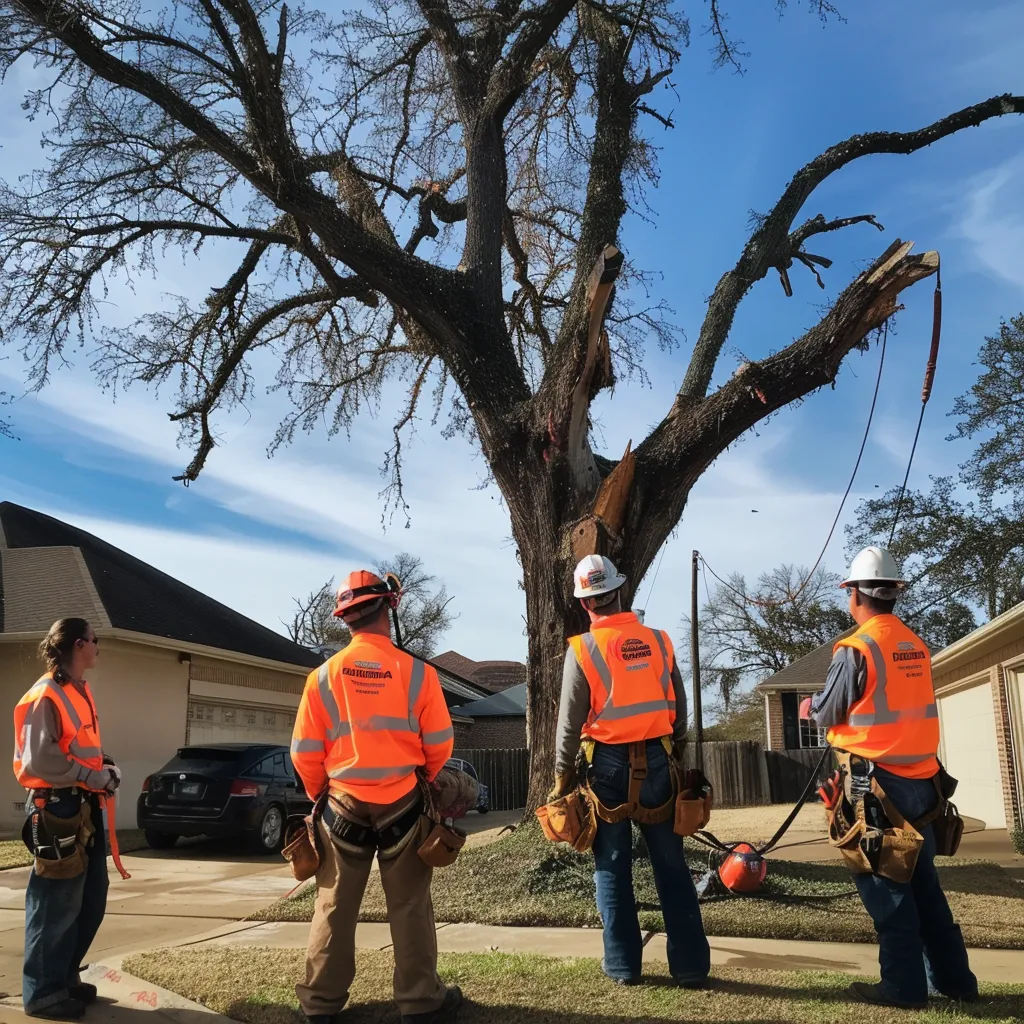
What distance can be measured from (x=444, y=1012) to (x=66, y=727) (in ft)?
6.86

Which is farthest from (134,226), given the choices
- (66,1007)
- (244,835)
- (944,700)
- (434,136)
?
(944,700)

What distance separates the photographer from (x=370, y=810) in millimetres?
3906

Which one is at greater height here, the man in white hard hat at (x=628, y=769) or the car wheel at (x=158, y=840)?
the man in white hard hat at (x=628, y=769)

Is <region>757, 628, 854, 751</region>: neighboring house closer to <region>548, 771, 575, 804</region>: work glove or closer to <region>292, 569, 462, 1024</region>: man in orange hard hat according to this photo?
<region>548, 771, 575, 804</region>: work glove

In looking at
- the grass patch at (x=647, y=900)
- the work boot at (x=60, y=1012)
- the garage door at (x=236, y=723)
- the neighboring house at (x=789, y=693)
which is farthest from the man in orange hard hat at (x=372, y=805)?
the neighboring house at (x=789, y=693)

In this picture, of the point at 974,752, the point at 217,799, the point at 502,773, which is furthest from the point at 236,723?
the point at 974,752

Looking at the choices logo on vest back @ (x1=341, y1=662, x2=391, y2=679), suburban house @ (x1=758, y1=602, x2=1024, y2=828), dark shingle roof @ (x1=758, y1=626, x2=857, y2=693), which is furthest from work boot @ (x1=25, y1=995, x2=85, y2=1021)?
dark shingle roof @ (x1=758, y1=626, x2=857, y2=693)

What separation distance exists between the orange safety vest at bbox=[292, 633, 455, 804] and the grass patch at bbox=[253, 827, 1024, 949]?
231 cm

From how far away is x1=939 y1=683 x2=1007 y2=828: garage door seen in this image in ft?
48.3

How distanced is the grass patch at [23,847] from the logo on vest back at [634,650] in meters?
6.85

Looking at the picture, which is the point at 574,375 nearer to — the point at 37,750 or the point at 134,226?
the point at 37,750

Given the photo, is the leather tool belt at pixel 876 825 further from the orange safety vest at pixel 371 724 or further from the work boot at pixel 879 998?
the orange safety vest at pixel 371 724

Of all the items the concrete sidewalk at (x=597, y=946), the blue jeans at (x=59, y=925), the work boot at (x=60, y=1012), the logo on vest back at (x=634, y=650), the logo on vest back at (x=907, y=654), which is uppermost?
the logo on vest back at (x=634, y=650)

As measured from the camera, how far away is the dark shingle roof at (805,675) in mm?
30922
